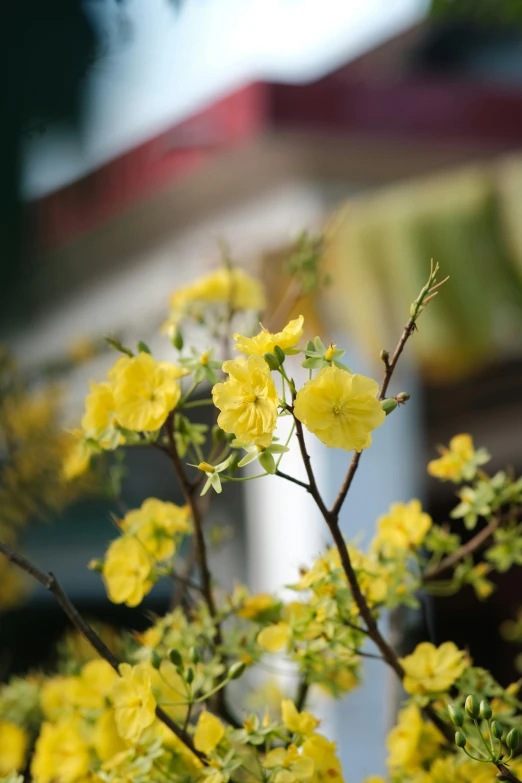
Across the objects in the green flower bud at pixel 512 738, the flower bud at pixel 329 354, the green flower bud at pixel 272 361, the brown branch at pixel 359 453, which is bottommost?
the green flower bud at pixel 512 738

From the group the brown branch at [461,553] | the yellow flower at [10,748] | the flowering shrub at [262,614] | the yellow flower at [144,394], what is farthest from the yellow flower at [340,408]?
the yellow flower at [10,748]

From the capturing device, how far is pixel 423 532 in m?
0.53

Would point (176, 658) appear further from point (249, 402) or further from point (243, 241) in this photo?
point (243, 241)

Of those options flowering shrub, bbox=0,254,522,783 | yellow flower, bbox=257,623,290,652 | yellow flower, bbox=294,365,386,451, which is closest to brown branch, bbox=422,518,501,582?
flowering shrub, bbox=0,254,522,783

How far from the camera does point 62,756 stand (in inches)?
20.6

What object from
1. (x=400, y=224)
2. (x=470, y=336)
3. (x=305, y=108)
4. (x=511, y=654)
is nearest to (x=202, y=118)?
(x=305, y=108)

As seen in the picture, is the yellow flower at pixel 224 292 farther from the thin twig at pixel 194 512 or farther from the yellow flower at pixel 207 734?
the yellow flower at pixel 207 734

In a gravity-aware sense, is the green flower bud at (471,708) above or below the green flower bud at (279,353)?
below

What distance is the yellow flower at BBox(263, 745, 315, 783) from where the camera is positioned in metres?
0.41

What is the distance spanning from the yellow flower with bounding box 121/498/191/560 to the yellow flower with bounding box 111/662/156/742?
0.10 metres

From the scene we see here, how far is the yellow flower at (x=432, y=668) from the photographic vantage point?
18.3 inches

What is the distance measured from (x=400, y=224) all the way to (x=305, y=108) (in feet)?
1.23

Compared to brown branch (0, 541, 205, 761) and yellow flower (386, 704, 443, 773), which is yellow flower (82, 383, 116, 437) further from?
yellow flower (386, 704, 443, 773)

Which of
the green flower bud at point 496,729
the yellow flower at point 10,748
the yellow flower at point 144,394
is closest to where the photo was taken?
the green flower bud at point 496,729
